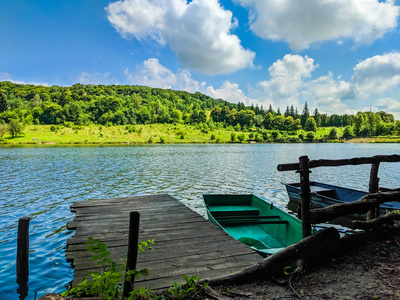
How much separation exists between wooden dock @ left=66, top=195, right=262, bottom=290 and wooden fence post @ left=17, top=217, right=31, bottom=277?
3.11ft

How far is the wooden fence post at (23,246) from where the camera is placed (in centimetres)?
567

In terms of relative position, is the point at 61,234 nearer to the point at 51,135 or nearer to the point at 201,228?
the point at 201,228

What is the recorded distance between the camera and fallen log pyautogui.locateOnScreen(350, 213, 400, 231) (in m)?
5.24

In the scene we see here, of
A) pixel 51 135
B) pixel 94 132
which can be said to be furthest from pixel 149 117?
pixel 51 135

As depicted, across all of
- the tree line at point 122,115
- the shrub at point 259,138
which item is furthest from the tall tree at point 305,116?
the shrub at point 259,138

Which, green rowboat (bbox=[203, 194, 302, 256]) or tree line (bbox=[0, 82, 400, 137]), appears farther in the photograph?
tree line (bbox=[0, 82, 400, 137])

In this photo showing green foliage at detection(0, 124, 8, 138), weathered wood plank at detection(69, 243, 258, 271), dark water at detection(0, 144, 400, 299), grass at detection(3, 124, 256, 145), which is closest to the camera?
weathered wood plank at detection(69, 243, 258, 271)

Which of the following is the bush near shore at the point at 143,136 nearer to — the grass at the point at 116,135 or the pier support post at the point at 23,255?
the grass at the point at 116,135

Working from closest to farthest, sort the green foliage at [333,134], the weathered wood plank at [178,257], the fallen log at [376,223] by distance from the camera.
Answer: the fallen log at [376,223] < the weathered wood plank at [178,257] < the green foliage at [333,134]

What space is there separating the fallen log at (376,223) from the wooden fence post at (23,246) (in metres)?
7.03

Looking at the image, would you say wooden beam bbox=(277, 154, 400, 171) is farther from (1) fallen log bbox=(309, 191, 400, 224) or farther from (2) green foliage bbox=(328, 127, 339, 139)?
(2) green foliage bbox=(328, 127, 339, 139)

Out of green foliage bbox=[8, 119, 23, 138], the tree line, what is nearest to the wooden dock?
green foliage bbox=[8, 119, 23, 138]

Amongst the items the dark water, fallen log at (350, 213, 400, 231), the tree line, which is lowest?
the dark water

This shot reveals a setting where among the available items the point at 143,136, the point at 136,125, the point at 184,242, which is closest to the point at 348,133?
the point at 143,136
